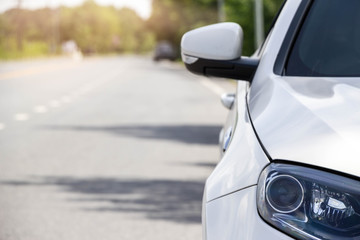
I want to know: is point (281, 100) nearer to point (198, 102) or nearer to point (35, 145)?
point (35, 145)

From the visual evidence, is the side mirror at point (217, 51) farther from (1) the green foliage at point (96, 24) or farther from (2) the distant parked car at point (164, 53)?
(2) the distant parked car at point (164, 53)

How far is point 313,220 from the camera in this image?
2031mm

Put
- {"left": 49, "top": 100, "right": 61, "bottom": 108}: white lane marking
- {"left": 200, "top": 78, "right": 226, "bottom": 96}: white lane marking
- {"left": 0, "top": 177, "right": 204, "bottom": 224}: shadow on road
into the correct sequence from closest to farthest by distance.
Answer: {"left": 0, "top": 177, "right": 204, "bottom": 224}: shadow on road, {"left": 49, "top": 100, "right": 61, "bottom": 108}: white lane marking, {"left": 200, "top": 78, "right": 226, "bottom": 96}: white lane marking

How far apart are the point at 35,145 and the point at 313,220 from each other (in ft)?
28.8

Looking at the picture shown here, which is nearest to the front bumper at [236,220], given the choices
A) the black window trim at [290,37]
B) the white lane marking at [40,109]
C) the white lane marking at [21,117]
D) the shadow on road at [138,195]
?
the black window trim at [290,37]

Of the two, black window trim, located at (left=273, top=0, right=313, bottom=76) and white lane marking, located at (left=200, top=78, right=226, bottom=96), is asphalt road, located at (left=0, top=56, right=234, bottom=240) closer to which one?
black window trim, located at (left=273, top=0, right=313, bottom=76)

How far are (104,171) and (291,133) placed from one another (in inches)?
241

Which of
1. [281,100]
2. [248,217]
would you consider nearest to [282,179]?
[248,217]

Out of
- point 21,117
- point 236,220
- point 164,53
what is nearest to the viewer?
point 236,220

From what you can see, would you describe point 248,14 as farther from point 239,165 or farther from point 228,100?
point 239,165

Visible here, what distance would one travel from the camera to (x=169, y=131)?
41.1 ft

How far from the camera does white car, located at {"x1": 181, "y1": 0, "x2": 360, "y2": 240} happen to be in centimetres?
203

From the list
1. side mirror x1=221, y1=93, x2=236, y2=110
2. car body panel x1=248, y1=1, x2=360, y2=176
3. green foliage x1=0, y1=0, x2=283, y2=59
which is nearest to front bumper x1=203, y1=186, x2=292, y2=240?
car body panel x1=248, y1=1, x2=360, y2=176

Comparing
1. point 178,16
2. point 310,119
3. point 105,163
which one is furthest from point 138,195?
point 178,16
